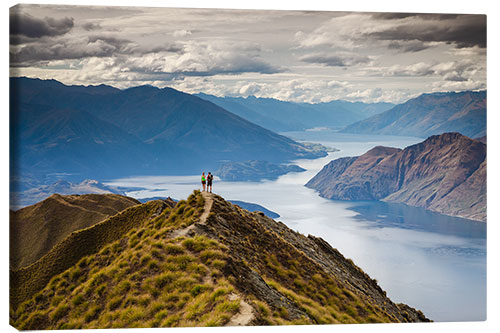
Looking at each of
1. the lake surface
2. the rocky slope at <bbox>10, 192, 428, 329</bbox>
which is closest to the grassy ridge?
the rocky slope at <bbox>10, 192, 428, 329</bbox>

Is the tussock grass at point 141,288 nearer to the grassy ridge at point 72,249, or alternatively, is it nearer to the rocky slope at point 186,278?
the rocky slope at point 186,278

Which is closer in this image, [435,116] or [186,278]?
[186,278]

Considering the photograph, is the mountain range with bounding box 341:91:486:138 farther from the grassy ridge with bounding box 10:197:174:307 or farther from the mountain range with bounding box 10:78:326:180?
the grassy ridge with bounding box 10:197:174:307

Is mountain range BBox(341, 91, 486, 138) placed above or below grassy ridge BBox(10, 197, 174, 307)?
above

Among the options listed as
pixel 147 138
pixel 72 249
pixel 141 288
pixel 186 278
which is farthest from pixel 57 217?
pixel 147 138

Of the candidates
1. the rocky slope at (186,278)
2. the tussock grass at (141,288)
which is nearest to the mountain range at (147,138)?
the rocky slope at (186,278)

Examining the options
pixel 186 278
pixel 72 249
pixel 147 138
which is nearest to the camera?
pixel 186 278

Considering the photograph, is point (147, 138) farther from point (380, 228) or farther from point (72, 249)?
point (72, 249)
